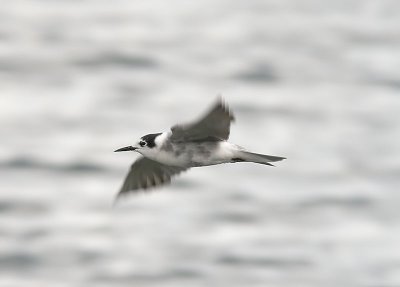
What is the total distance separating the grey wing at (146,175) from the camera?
16438 mm

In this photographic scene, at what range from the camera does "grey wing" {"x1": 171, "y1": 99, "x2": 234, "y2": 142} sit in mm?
14109

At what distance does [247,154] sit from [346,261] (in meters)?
48.5

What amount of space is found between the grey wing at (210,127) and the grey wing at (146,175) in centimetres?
140

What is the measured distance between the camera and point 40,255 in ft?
203

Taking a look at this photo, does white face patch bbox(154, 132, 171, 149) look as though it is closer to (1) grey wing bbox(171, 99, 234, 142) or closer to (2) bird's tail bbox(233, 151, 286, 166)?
(1) grey wing bbox(171, 99, 234, 142)

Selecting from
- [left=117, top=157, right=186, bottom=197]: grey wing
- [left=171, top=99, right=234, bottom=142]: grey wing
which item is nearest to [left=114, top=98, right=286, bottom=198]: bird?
[left=171, top=99, right=234, bottom=142]: grey wing

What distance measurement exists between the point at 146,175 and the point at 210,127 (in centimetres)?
208

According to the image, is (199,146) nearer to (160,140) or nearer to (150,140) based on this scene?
(160,140)

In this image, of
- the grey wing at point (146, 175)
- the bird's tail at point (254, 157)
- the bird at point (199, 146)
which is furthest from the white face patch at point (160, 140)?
the grey wing at point (146, 175)

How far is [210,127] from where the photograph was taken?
1465cm

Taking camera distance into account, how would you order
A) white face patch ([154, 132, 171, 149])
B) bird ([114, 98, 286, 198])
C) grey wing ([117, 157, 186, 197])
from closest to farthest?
bird ([114, 98, 286, 198])
white face patch ([154, 132, 171, 149])
grey wing ([117, 157, 186, 197])

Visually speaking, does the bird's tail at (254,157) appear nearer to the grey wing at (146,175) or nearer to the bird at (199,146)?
the bird at (199,146)

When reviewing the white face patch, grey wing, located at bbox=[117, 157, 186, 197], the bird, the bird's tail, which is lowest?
the bird's tail

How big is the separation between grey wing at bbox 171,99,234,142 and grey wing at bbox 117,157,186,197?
4.60 feet
